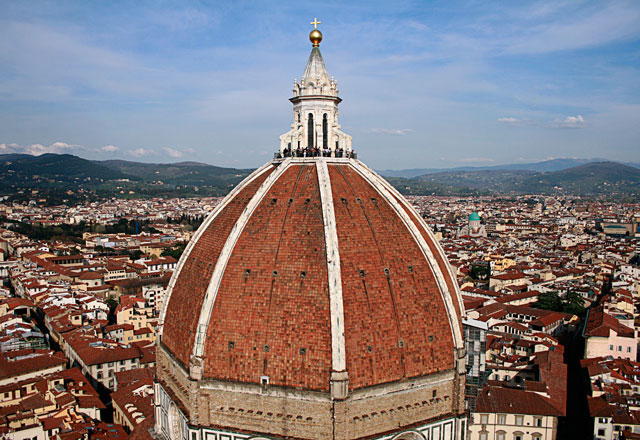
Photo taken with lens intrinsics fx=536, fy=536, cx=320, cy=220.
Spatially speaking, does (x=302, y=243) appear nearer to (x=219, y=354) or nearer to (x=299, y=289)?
(x=299, y=289)

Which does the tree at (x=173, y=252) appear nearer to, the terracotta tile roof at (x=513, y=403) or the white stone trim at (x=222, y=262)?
the terracotta tile roof at (x=513, y=403)

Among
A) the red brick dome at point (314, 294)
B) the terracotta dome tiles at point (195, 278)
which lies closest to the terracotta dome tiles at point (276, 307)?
the red brick dome at point (314, 294)

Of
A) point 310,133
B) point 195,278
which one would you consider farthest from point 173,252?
point 195,278

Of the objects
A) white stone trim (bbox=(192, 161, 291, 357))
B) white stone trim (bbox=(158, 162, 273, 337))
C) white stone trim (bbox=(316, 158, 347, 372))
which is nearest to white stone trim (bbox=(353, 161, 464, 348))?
white stone trim (bbox=(316, 158, 347, 372))

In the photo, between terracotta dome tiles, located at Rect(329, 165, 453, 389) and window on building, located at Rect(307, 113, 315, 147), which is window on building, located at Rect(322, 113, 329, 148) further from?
terracotta dome tiles, located at Rect(329, 165, 453, 389)

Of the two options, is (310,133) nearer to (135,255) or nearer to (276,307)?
(276,307)
